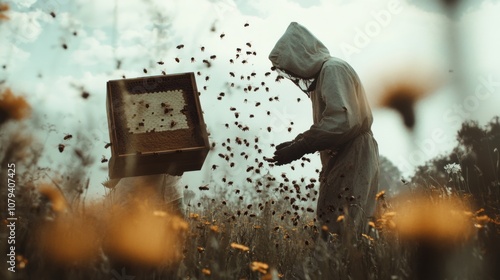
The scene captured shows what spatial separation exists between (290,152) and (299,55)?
3.73 feet

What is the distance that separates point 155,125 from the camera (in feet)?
15.3

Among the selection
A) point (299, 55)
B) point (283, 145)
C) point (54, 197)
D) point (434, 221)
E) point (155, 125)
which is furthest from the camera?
A: point (299, 55)

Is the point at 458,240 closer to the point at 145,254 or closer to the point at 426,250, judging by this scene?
the point at 426,250

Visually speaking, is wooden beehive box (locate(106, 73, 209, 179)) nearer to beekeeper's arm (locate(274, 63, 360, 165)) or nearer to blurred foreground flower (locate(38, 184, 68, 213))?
beekeeper's arm (locate(274, 63, 360, 165))

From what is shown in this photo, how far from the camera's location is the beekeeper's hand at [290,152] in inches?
195

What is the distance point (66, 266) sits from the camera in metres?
2.90

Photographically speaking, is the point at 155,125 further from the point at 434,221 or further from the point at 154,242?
the point at 434,221

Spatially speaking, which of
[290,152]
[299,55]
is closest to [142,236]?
[290,152]

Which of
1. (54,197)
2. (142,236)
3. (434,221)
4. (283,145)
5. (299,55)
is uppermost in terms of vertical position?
(299,55)

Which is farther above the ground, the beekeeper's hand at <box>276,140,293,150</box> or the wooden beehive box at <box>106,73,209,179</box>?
the wooden beehive box at <box>106,73,209,179</box>

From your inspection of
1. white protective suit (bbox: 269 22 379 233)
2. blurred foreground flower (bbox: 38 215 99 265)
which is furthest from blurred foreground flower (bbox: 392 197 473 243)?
blurred foreground flower (bbox: 38 215 99 265)

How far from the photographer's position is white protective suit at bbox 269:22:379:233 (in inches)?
187

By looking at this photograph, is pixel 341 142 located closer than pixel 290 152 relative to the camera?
Yes

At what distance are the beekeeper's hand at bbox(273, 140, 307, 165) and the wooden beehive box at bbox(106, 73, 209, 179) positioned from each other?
800 mm
